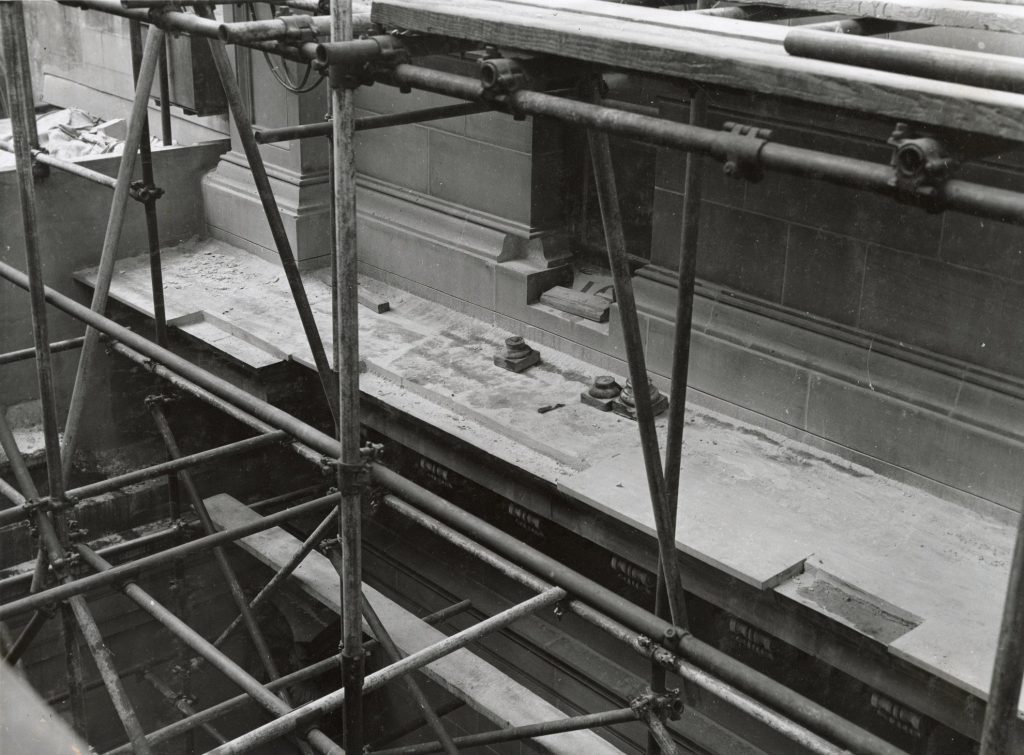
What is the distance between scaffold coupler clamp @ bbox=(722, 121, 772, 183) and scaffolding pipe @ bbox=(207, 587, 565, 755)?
2350 mm

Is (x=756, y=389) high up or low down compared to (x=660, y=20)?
down

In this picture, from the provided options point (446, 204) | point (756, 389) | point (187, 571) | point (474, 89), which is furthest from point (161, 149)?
point (474, 89)

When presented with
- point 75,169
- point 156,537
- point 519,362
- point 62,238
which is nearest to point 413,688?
point 156,537

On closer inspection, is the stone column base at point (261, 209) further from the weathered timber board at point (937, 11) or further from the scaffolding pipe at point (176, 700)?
the weathered timber board at point (937, 11)

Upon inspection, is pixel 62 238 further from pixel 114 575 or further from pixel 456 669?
pixel 114 575

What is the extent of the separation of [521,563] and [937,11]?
2663 millimetres

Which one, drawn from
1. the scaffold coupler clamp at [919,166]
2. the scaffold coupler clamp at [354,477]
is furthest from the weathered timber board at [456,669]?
the scaffold coupler clamp at [919,166]

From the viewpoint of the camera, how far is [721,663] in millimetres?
4637

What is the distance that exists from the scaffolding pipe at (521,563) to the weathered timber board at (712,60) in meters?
1.84

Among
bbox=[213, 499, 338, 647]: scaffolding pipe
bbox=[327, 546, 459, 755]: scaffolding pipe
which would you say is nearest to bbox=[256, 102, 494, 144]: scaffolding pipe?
bbox=[213, 499, 338, 647]: scaffolding pipe

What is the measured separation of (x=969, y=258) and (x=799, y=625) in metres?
2.27

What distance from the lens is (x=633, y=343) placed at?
458 centimetres

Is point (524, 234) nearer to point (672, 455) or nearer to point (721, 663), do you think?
point (672, 455)

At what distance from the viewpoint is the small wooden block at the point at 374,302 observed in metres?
10.2
